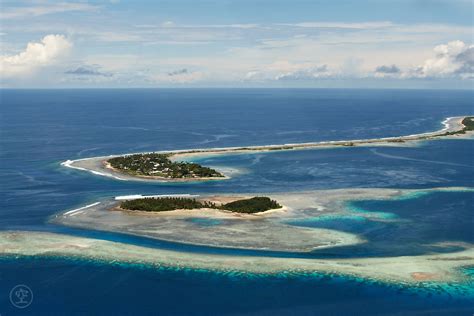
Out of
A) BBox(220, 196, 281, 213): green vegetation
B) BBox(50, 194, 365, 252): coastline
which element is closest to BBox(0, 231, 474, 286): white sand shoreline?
BBox(50, 194, 365, 252): coastline

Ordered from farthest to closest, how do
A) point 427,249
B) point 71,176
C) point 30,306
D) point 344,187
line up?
1. point 71,176
2. point 344,187
3. point 427,249
4. point 30,306

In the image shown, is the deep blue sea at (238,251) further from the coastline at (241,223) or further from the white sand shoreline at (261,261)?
the coastline at (241,223)

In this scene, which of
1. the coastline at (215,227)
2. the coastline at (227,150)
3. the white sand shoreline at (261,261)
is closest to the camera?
the white sand shoreline at (261,261)

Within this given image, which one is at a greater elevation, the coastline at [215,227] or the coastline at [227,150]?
the coastline at [227,150]

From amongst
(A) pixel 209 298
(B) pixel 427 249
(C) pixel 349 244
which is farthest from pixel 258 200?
(A) pixel 209 298

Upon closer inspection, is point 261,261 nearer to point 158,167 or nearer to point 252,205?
point 252,205

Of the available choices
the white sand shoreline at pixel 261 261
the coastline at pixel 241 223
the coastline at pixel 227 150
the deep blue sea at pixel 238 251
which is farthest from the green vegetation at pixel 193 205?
the coastline at pixel 227 150

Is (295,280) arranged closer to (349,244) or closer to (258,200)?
(349,244)
